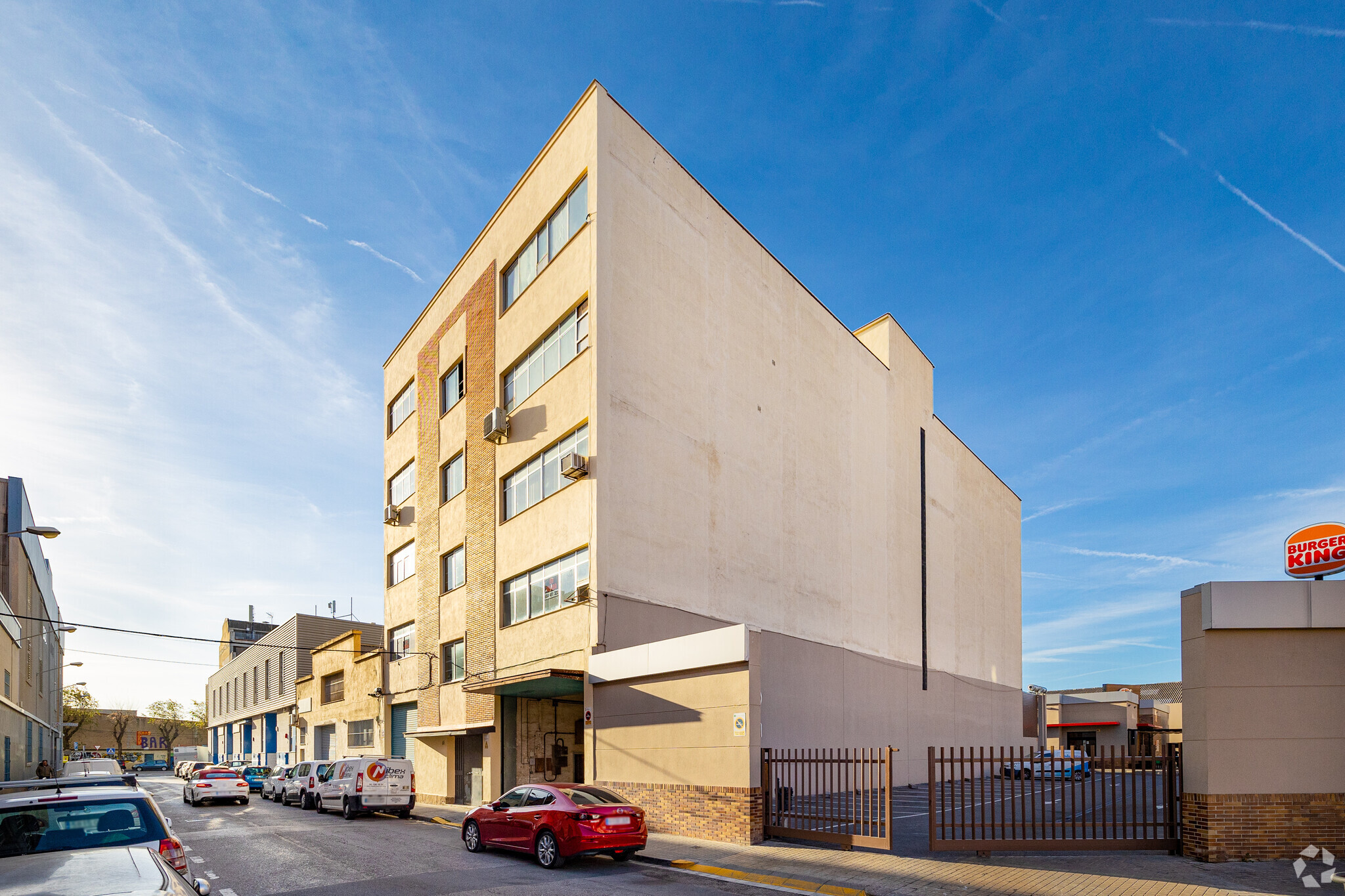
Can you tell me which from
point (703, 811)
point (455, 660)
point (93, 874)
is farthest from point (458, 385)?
point (93, 874)

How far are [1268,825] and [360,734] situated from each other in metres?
35.9

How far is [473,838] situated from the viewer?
659 inches

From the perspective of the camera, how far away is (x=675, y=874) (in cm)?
1388

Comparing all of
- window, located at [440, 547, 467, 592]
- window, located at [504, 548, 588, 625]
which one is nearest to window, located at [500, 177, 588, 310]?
window, located at [440, 547, 467, 592]

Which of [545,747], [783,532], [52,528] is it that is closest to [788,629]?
[783,532]

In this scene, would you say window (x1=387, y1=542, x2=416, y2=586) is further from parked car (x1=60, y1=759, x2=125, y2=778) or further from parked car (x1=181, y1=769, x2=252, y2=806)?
parked car (x1=60, y1=759, x2=125, y2=778)

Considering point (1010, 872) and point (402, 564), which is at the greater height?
point (402, 564)

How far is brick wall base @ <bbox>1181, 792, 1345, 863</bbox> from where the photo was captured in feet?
43.7

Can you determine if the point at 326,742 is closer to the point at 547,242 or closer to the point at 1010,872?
the point at 547,242

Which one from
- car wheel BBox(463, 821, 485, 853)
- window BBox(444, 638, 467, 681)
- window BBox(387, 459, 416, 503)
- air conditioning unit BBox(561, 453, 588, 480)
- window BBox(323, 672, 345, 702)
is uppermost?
window BBox(387, 459, 416, 503)

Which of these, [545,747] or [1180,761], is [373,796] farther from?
[1180,761]

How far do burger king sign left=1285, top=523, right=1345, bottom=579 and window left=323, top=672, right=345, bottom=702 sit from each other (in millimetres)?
38536

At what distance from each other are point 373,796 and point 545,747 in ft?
16.1

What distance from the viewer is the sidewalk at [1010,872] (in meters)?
11.8
